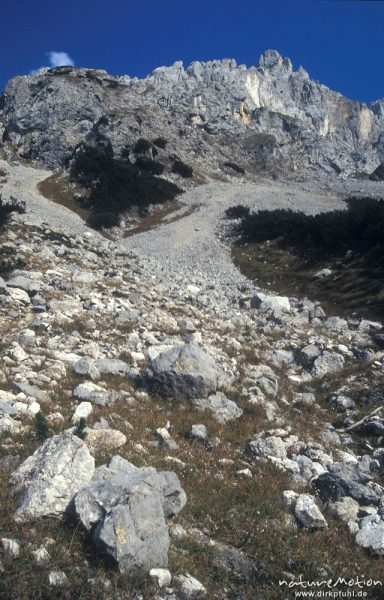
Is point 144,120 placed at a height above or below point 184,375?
above

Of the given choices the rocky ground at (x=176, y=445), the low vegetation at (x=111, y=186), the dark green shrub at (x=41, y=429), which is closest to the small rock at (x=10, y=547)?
the rocky ground at (x=176, y=445)

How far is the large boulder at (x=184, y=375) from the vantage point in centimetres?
866

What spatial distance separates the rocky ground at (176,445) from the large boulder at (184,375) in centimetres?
3

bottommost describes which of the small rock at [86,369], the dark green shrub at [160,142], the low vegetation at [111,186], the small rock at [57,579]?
the small rock at [86,369]

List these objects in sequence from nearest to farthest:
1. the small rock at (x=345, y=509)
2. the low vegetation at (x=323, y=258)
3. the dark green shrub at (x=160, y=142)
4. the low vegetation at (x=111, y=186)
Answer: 1. the small rock at (x=345, y=509)
2. the low vegetation at (x=323, y=258)
3. the low vegetation at (x=111, y=186)
4. the dark green shrub at (x=160, y=142)

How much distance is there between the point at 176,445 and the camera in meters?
6.96

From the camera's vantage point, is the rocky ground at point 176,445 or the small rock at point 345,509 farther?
the small rock at point 345,509

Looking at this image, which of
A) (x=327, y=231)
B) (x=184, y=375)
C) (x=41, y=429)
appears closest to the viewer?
(x=41, y=429)

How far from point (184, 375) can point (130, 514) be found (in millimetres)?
4334

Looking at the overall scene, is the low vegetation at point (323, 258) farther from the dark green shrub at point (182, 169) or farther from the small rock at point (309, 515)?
the dark green shrub at point (182, 169)

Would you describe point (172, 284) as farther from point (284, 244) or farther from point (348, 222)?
point (348, 222)

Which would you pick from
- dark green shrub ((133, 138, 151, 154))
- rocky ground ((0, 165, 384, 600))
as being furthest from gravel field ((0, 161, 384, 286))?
dark green shrub ((133, 138, 151, 154))

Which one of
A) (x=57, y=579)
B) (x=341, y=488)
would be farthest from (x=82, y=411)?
(x=341, y=488)

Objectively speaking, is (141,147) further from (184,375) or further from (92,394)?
(92,394)
